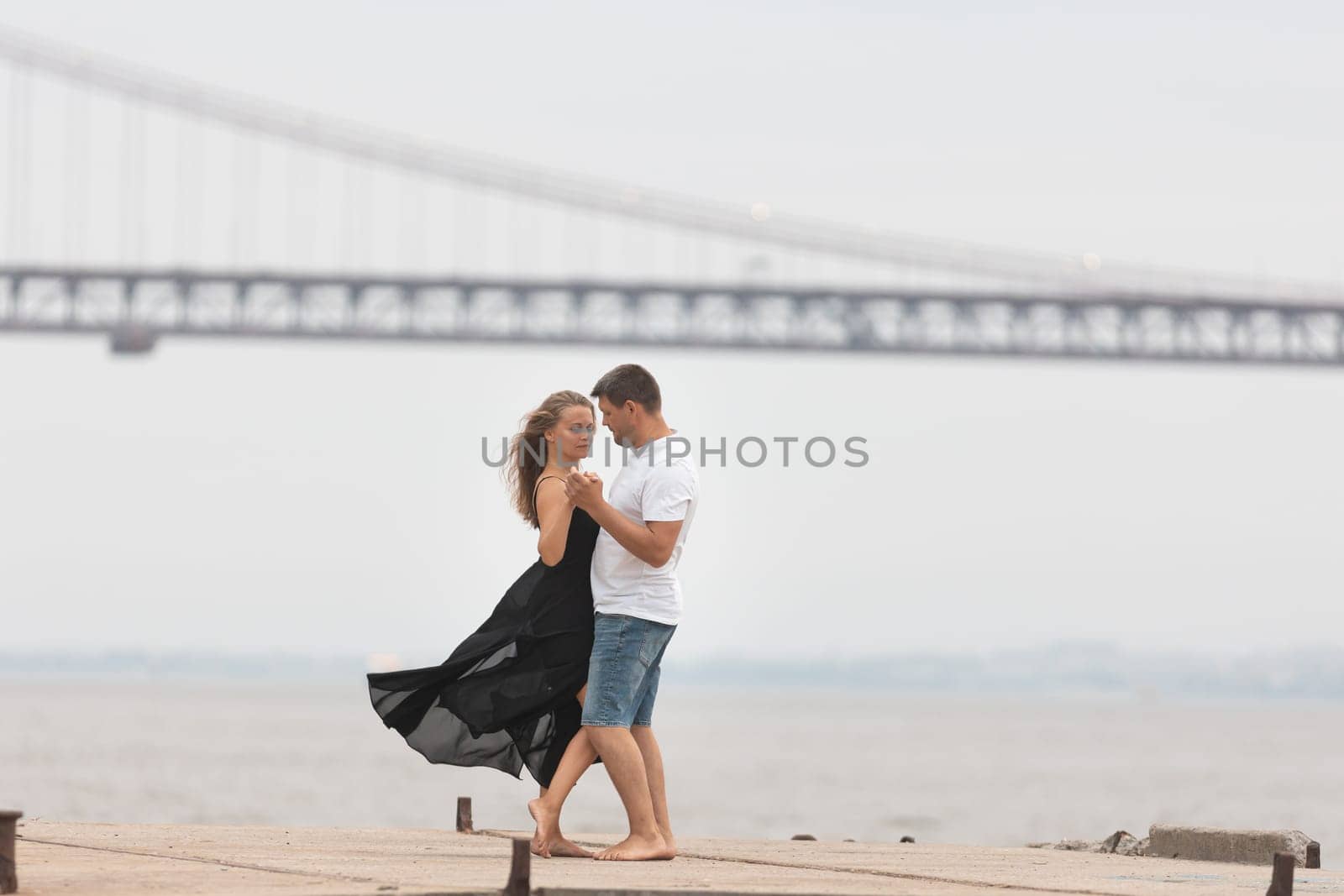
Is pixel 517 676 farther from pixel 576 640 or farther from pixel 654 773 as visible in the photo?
pixel 654 773

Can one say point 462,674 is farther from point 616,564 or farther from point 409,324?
point 409,324

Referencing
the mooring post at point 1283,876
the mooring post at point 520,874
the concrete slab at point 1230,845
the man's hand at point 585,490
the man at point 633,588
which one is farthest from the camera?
the concrete slab at point 1230,845

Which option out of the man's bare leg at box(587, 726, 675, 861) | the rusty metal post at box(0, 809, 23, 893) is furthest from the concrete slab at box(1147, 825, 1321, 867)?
the rusty metal post at box(0, 809, 23, 893)

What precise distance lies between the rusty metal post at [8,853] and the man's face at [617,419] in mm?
1377

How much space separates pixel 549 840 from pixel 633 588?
1.78 feet

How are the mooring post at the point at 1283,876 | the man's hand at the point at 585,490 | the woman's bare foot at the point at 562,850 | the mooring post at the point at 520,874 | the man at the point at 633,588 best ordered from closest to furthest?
the mooring post at the point at 520,874
the mooring post at the point at 1283,876
the man's hand at the point at 585,490
the man at the point at 633,588
the woman's bare foot at the point at 562,850

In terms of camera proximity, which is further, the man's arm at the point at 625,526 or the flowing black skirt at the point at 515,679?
the flowing black skirt at the point at 515,679

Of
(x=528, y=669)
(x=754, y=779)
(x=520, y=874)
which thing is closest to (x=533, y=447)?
(x=528, y=669)

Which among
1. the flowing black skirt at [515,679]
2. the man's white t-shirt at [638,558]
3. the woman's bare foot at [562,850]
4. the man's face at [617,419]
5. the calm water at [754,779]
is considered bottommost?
the calm water at [754,779]

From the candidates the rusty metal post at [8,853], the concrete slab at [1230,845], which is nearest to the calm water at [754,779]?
the concrete slab at [1230,845]

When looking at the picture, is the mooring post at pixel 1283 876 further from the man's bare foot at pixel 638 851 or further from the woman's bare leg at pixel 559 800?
the woman's bare leg at pixel 559 800

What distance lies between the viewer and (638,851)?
4.08 m

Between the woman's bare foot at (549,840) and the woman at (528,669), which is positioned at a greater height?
the woman at (528,669)

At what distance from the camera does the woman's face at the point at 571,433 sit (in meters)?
4.09
